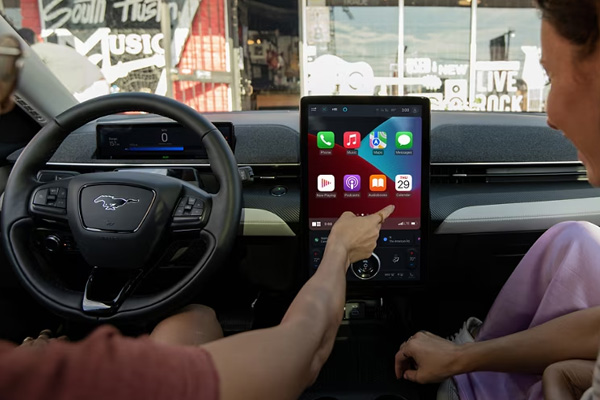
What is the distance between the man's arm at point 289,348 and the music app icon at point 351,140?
0.41 meters

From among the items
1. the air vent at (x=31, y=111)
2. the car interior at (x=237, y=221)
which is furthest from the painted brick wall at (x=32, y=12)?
the car interior at (x=237, y=221)

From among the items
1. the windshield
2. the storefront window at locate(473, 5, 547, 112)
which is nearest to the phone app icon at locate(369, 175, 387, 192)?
the windshield

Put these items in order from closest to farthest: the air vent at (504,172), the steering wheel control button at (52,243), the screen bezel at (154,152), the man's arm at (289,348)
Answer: the man's arm at (289,348), the steering wheel control button at (52,243), the screen bezel at (154,152), the air vent at (504,172)

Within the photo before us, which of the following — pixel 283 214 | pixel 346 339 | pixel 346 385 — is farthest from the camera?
pixel 346 339

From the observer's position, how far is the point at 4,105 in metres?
0.75

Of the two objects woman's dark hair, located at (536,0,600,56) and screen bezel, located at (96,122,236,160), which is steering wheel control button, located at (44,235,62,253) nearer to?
screen bezel, located at (96,122,236,160)

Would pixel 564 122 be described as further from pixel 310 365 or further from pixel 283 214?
pixel 283 214

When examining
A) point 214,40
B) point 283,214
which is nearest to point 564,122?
point 283,214

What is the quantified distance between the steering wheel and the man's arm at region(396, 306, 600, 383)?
625 millimetres

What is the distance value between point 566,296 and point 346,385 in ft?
2.63

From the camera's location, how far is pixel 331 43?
7332 millimetres

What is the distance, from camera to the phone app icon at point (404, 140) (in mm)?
1515

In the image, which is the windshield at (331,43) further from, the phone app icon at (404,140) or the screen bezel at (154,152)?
the phone app icon at (404,140)

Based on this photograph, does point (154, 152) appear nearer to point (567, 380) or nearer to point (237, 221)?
point (237, 221)
